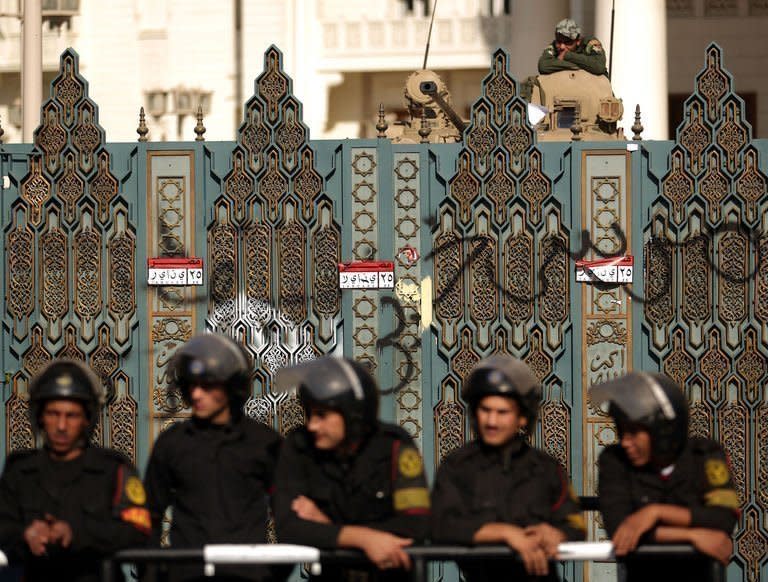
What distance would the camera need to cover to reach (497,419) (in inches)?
293

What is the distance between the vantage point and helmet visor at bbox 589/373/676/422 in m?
7.35

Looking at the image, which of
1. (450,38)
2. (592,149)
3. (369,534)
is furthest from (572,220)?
(450,38)

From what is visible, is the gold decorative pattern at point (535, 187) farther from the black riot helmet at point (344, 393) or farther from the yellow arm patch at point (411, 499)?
the yellow arm patch at point (411, 499)

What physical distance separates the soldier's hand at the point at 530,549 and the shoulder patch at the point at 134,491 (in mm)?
1414

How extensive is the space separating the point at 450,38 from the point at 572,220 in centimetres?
1900

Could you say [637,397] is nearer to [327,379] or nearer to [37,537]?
[327,379]

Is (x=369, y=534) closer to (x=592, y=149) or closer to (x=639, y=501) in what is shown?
(x=639, y=501)

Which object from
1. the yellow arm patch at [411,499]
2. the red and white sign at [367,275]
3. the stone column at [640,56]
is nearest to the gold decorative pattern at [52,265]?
the red and white sign at [367,275]

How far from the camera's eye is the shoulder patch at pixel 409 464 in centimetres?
734

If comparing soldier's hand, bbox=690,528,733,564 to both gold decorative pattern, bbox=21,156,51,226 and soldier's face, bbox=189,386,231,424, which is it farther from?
gold decorative pattern, bbox=21,156,51,226

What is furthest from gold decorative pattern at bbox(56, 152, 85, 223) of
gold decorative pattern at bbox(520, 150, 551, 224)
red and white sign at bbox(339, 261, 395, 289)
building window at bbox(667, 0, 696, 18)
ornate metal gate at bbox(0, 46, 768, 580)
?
Result: building window at bbox(667, 0, 696, 18)

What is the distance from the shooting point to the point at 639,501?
7.42 m

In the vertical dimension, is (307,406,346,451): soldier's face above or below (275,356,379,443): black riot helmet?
below

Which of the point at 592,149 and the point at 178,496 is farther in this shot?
the point at 592,149
